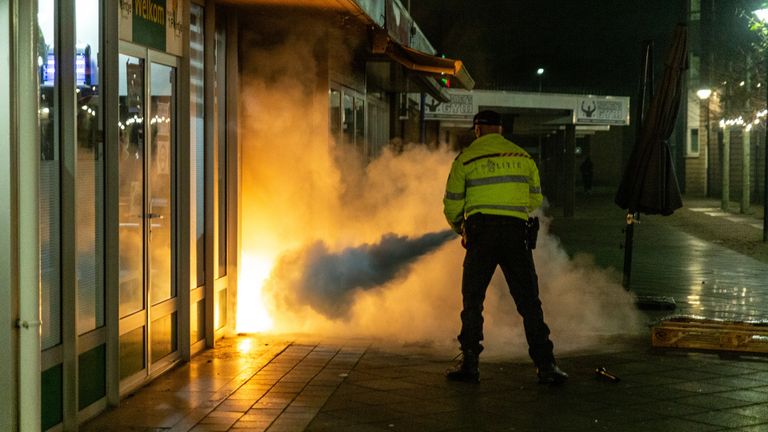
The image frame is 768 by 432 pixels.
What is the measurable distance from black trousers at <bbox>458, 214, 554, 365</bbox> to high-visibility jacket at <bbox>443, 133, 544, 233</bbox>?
3.5 inches

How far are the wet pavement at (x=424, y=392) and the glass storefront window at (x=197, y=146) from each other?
2.73 ft

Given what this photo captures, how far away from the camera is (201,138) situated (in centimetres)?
849

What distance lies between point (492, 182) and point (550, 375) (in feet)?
4.62

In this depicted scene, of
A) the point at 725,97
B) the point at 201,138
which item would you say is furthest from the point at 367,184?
the point at 725,97

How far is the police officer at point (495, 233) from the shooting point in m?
7.02

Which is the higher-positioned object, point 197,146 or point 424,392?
point 197,146

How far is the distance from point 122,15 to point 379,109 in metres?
10.7

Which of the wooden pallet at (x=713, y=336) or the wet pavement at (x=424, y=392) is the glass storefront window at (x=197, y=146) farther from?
the wooden pallet at (x=713, y=336)

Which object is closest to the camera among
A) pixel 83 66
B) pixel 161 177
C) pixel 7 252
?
pixel 7 252

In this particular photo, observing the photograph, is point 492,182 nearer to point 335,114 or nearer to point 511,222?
point 511,222

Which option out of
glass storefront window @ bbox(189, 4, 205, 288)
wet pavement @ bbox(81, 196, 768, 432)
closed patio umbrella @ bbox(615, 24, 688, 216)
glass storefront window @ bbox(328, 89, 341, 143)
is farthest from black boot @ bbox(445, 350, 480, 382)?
glass storefront window @ bbox(328, 89, 341, 143)

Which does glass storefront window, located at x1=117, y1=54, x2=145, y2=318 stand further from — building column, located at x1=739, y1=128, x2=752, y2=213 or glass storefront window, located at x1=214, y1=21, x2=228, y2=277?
building column, located at x1=739, y1=128, x2=752, y2=213

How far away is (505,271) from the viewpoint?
23.5 feet

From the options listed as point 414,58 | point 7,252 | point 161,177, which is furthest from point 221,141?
point 7,252
